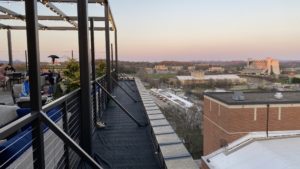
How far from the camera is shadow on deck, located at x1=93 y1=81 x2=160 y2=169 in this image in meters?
2.89

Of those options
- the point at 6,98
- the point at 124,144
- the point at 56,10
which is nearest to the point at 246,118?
the point at 56,10

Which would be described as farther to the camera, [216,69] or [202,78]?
[202,78]

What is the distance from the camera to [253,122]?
19.8m

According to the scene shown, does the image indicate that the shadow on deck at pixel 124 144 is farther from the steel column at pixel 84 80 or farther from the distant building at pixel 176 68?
the distant building at pixel 176 68

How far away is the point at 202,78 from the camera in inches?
1444

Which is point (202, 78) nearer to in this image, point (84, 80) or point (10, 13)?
point (10, 13)

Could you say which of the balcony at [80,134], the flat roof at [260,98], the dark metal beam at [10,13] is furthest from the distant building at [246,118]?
the balcony at [80,134]

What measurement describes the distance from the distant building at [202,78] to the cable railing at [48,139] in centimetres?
3180

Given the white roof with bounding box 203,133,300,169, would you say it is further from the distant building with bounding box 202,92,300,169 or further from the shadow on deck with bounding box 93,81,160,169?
the shadow on deck with bounding box 93,81,160,169

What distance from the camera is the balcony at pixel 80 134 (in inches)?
62.4

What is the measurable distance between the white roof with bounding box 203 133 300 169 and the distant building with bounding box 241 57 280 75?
17.6 metres

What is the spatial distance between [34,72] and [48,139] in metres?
0.58

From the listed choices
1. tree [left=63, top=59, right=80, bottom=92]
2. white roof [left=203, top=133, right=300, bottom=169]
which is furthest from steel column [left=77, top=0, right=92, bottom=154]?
white roof [left=203, top=133, right=300, bottom=169]

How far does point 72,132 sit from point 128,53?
1893cm
